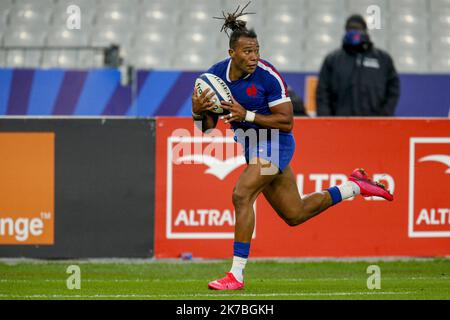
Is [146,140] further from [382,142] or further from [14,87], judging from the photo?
[14,87]

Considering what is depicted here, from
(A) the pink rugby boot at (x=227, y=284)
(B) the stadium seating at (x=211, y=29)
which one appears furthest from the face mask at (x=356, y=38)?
(B) the stadium seating at (x=211, y=29)

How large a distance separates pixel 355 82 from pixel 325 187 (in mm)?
1953

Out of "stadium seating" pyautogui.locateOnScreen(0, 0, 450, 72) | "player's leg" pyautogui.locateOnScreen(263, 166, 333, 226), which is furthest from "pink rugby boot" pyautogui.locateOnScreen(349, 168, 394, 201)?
"stadium seating" pyautogui.locateOnScreen(0, 0, 450, 72)

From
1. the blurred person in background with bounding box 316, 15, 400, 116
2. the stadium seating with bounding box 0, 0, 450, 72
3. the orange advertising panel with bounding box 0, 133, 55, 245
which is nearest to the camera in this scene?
the orange advertising panel with bounding box 0, 133, 55, 245

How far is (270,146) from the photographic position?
9.46 metres

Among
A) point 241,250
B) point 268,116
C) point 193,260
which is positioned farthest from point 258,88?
point 193,260

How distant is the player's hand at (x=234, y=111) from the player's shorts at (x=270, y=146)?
285 mm

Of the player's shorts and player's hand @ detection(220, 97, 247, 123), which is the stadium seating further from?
player's hand @ detection(220, 97, 247, 123)

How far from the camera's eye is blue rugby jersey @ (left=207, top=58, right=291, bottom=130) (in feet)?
30.9

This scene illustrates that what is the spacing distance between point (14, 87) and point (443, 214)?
778cm

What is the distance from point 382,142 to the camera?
41.2 ft

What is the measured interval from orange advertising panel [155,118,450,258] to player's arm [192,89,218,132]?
8.32 feet

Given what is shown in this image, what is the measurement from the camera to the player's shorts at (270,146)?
31.0 ft
